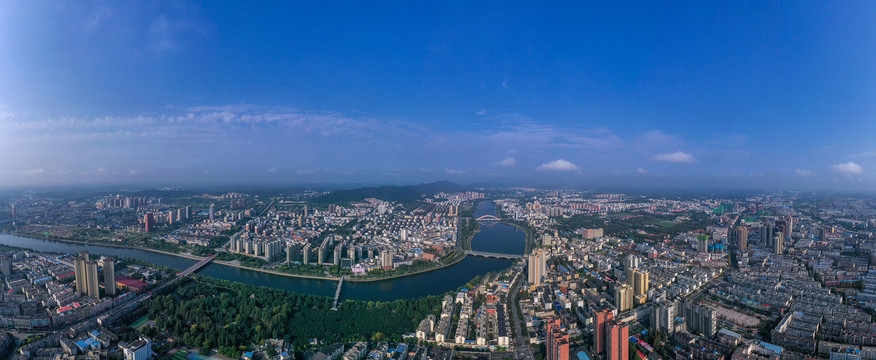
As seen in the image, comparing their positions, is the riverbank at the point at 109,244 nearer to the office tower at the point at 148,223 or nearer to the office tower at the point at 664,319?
the office tower at the point at 148,223

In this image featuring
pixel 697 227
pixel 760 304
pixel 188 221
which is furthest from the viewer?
pixel 188 221

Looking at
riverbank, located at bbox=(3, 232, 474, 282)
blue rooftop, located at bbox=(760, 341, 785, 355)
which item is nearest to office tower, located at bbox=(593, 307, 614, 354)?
blue rooftop, located at bbox=(760, 341, 785, 355)

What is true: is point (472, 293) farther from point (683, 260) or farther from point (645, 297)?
point (683, 260)

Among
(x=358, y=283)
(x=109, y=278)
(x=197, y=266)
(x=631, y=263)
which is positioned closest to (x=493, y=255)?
(x=631, y=263)

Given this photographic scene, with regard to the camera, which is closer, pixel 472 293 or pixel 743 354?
pixel 743 354

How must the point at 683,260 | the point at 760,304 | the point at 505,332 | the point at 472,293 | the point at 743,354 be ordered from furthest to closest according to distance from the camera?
the point at 683,260
the point at 472,293
the point at 760,304
the point at 505,332
the point at 743,354

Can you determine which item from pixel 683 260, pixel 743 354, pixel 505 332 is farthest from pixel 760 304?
pixel 505 332

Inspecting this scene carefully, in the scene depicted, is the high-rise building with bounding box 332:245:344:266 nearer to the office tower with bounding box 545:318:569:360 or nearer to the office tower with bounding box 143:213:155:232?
the office tower with bounding box 545:318:569:360
